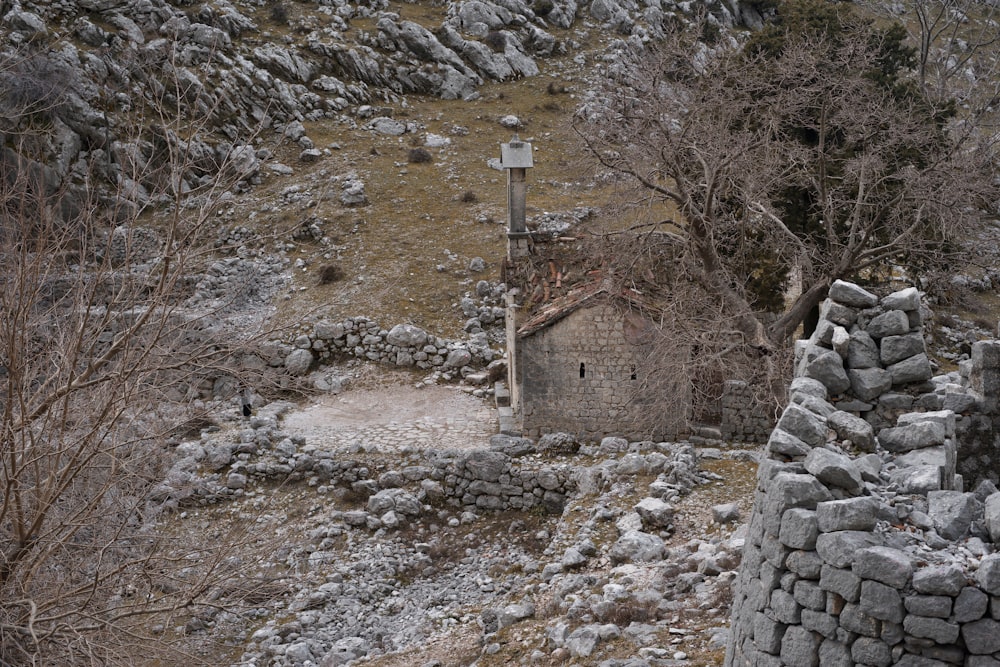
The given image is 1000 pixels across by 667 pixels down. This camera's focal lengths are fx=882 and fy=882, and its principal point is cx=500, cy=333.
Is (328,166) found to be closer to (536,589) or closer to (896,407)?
(536,589)

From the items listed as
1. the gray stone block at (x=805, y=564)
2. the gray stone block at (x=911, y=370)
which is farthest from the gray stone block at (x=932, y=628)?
the gray stone block at (x=911, y=370)

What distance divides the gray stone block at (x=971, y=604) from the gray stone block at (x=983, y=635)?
31 millimetres

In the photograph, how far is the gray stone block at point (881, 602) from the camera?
3.85 m

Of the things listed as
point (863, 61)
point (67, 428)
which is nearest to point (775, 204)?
point (863, 61)

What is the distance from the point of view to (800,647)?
4262 millimetres

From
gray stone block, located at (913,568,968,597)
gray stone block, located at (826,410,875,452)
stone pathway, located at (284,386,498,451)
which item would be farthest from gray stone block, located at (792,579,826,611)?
stone pathway, located at (284,386,498,451)

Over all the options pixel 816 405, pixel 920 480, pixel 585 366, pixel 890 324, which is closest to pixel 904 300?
pixel 890 324

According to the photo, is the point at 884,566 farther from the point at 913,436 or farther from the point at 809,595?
the point at 913,436

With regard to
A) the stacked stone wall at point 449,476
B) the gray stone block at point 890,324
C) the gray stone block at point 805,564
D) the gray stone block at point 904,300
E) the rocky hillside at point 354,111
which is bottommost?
the stacked stone wall at point 449,476

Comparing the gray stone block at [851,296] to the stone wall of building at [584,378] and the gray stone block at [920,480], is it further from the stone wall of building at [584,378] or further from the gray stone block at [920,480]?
the stone wall of building at [584,378]

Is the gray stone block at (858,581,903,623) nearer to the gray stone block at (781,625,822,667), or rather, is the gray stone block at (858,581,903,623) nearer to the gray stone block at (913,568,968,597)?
the gray stone block at (913,568,968,597)

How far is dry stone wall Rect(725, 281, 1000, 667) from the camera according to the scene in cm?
381

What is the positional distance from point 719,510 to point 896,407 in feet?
19.1

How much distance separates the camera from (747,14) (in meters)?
48.0
